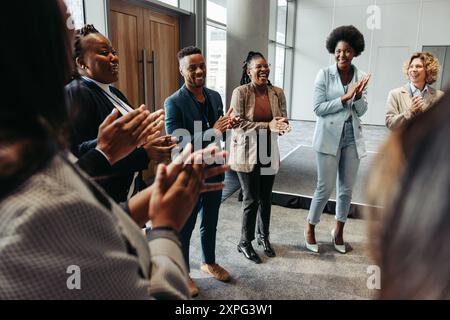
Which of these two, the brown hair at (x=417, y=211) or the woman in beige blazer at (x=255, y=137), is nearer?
the brown hair at (x=417, y=211)

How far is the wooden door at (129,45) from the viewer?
3076 mm

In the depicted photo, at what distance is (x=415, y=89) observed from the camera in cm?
254

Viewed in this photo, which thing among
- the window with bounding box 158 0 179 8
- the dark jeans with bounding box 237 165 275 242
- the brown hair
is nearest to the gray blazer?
the brown hair

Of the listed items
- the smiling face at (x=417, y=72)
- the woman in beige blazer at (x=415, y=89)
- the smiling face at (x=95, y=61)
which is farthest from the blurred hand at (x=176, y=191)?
the smiling face at (x=417, y=72)

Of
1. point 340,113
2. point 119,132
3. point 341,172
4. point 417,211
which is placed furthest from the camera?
point 341,172

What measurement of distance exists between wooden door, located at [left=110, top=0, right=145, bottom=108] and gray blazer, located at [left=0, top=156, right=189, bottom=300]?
113 inches

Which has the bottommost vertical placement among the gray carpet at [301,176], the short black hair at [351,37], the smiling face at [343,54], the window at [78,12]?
the gray carpet at [301,176]

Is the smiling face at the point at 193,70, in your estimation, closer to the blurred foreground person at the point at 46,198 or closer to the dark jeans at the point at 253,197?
the dark jeans at the point at 253,197

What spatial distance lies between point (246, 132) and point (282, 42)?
7525 millimetres

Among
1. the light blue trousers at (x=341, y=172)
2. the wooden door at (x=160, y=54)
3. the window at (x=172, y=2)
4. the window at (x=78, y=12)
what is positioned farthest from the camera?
the window at (x=172, y=2)

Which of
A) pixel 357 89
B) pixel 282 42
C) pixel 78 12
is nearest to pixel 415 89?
pixel 357 89

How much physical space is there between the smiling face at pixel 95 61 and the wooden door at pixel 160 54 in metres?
2.04

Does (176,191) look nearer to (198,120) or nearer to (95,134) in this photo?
(95,134)

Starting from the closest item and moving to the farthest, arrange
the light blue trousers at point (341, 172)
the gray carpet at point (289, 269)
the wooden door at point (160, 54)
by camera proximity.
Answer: the gray carpet at point (289, 269), the light blue trousers at point (341, 172), the wooden door at point (160, 54)
